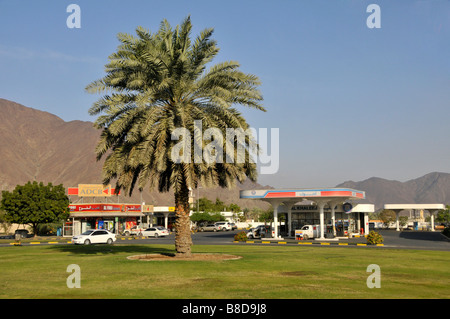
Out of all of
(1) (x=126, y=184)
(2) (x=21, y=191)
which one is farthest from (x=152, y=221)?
(1) (x=126, y=184)

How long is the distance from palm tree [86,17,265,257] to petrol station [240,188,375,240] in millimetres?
28773

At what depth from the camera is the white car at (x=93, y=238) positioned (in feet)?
153

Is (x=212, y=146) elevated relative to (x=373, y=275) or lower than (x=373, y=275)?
elevated

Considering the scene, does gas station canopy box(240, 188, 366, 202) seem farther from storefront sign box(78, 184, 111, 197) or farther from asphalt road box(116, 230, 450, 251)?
storefront sign box(78, 184, 111, 197)

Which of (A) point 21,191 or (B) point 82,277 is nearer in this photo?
(B) point 82,277

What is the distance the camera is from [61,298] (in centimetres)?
1430

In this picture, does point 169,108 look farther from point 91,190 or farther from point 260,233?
point 91,190

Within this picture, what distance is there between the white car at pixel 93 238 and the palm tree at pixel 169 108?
20.8 metres

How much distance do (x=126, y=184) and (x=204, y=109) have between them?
21.2 ft

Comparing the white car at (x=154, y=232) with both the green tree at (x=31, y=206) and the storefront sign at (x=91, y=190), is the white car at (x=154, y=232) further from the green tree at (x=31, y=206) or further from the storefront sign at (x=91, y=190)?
the storefront sign at (x=91, y=190)

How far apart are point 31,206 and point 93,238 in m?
25.3

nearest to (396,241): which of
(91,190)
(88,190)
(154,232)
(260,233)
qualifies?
(260,233)
